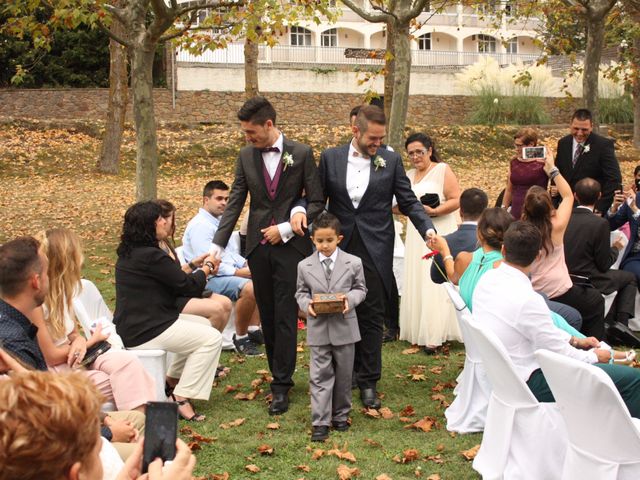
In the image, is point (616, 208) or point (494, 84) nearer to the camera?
point (616, 208)

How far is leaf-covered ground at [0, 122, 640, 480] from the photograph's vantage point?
18.6 ft

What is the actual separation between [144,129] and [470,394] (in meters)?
7.04

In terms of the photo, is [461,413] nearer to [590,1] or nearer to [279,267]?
[279,267]

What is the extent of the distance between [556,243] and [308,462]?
109 inches

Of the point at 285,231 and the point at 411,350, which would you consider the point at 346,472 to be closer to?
the point at 285,231

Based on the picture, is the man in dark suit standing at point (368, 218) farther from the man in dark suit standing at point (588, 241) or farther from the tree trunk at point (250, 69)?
the tree trunk at point (250, 69)

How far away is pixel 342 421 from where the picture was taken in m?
6.20

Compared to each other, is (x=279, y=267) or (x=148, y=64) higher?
(x=148, y=64)

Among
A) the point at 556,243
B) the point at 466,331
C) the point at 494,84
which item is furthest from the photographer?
the point at 494,84

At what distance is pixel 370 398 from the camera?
668 cm

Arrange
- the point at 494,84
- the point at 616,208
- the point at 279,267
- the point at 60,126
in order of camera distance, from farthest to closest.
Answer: the point at 494,84, the point at 60,126, the point at 616,208, the point at 279,267

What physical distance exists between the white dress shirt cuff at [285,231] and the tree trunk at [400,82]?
22.7 feet

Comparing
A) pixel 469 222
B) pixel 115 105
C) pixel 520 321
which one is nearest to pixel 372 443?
pixel 520 321

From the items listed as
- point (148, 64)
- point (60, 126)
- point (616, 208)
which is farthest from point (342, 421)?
point (60, 126)
